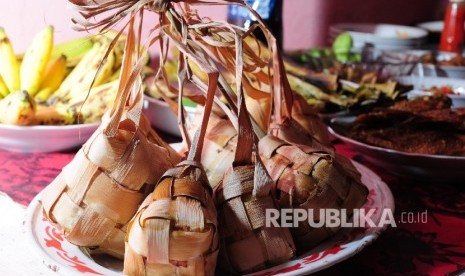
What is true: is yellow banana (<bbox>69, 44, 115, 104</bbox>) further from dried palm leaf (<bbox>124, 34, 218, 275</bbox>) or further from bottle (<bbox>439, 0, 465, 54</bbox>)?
bottle (<bbox>439, 0, 465, 54</bbox>)

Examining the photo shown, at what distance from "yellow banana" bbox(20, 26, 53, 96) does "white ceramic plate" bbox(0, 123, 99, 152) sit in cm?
16

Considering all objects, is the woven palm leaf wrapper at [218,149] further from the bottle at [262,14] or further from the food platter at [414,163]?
the bottle at [262,14]

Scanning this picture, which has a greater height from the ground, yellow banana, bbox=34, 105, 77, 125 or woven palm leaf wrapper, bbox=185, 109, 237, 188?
woven palm leaf wrapper, bbox=185, 109, 237, 188

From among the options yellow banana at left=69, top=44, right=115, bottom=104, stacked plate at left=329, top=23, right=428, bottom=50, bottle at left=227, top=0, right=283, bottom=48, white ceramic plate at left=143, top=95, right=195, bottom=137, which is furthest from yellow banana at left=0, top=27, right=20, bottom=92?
stacked plate at left=329, top=23, right=428, bottom=50

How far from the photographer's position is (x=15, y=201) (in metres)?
0.74

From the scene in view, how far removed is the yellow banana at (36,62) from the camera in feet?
3.46

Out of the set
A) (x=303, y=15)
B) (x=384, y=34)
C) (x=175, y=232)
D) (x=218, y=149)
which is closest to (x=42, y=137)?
(x=218, y=149)

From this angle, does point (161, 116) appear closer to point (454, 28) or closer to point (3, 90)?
point (3, 90)

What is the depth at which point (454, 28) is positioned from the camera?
74.2 inches

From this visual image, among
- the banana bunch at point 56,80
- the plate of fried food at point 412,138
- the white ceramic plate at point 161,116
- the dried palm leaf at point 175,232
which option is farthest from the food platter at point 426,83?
the dried palm leaf at point 175,232

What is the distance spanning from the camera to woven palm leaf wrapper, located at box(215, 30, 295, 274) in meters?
0.50

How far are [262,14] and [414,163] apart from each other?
63 cm

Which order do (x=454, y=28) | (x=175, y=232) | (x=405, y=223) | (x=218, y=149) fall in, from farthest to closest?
(x=454, y=28) < (x=405, y=223) < (x=218, y=149) < (x=175, y=232)

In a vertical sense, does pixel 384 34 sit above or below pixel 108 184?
below
